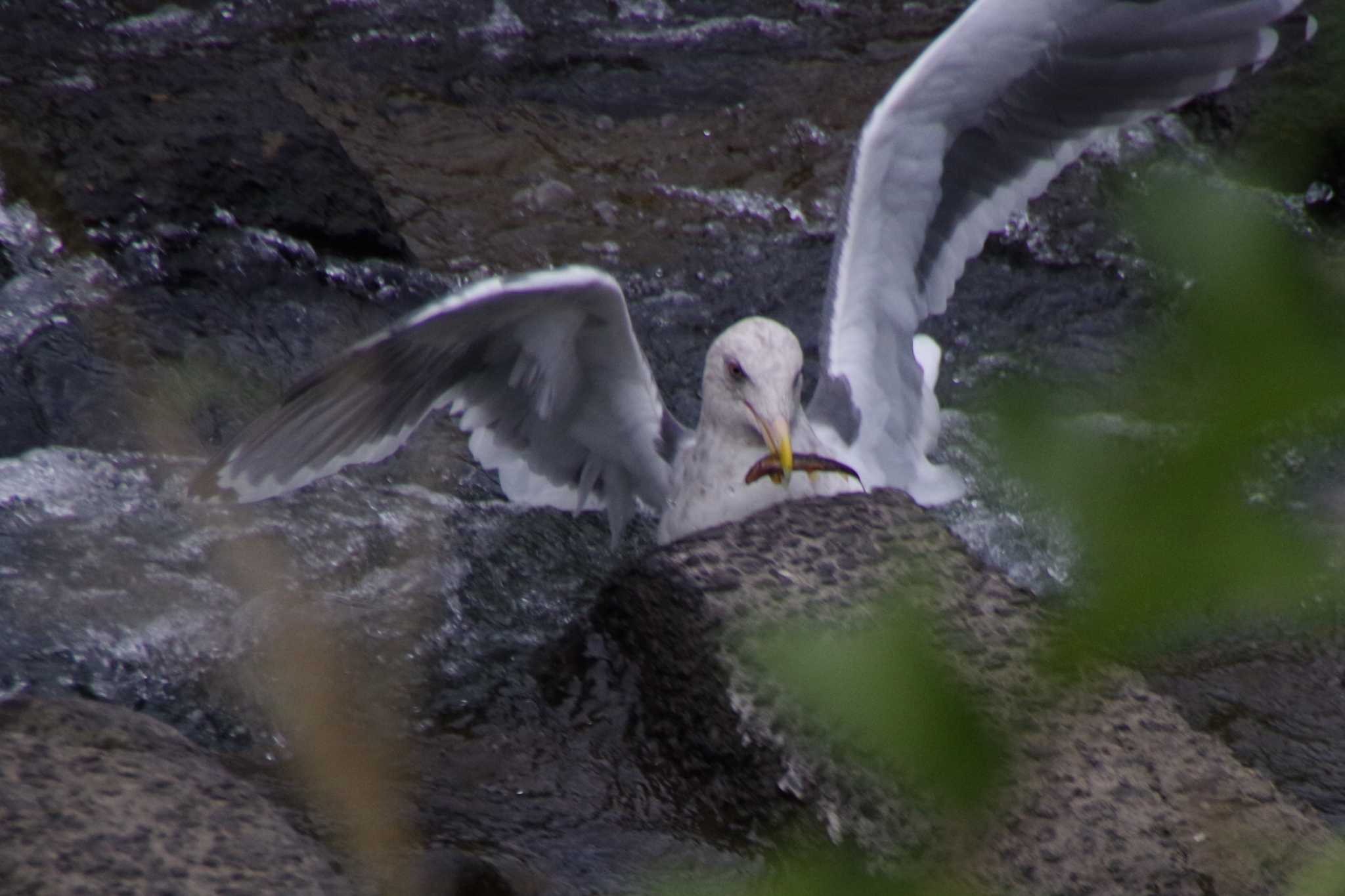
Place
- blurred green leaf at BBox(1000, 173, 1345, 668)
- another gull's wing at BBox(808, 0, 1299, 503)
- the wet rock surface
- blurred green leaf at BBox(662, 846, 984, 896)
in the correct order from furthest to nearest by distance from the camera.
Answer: another gull's wing at BBox(808, 0, 1299, 503) → the wet rock surface → blurred green leaf at BBox(662, 846, 984, 896) → blurred green leaf at BBox(1000, 173, 1345, 668)

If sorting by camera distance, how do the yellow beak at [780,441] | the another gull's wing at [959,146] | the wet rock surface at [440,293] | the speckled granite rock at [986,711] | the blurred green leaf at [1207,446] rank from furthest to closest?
the another gull's wing at [959,146] → the yellow beak at [780,441] → the wet rock surface at [440,293] → the speckled granite rock at [986,711] → the blurred green leaf at [1207,446]

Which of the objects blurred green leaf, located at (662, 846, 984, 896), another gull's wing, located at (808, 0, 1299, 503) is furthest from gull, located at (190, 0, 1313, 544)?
blurred green leaf, located at (662, 846, 984, 896)

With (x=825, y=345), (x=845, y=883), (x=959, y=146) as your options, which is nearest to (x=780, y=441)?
(x=825, y=345)

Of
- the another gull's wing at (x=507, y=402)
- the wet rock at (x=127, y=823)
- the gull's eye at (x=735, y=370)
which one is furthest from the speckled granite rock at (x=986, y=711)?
the wet rock at (x=127, y=823)

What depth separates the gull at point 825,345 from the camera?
327 cm

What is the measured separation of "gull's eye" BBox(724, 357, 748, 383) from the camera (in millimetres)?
3367

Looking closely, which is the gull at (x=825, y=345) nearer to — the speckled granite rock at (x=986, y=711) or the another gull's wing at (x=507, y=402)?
the another gull's wing at (x=507, y=402)

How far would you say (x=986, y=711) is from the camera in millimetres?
552

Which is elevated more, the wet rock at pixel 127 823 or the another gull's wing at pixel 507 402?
the wet rock at pixel 127 823

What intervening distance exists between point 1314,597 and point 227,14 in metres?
6.05

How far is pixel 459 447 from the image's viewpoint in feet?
14.2

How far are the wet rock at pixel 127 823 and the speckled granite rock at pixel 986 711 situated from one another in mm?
642


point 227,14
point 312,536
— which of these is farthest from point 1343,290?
point 227,14

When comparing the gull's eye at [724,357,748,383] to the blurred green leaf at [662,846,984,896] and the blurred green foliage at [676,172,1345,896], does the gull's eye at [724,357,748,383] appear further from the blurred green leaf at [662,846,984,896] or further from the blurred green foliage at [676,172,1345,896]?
the blurred green foliage at [676,172,1345,896]
